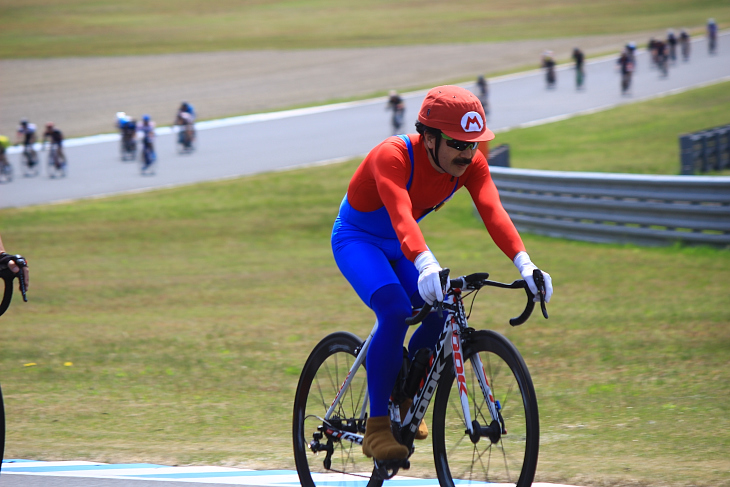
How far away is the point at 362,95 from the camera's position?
4491cm

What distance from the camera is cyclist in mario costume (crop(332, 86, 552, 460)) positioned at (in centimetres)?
428

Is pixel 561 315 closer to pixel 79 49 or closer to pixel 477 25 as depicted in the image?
pixel 79 49

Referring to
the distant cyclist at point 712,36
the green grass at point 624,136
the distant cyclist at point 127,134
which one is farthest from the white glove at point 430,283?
the distant cyclist at point 712,36

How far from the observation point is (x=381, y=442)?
438 cm

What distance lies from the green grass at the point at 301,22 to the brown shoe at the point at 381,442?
Result: 6108 centimetres

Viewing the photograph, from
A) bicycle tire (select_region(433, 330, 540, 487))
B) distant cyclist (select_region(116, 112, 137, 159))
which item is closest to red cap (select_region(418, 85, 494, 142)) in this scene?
bicycle tire (select_region(433, 330, 540, 487))

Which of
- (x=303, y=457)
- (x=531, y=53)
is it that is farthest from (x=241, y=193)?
(x=531, y=53)

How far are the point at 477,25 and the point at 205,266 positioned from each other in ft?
222

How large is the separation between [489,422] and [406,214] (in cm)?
Answer: 99

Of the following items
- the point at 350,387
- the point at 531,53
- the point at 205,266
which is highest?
the point at 531,53

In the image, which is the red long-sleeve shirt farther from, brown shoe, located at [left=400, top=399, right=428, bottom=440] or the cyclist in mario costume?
brown shoe, located at [left=400, top=399, right=428, bottom=440]

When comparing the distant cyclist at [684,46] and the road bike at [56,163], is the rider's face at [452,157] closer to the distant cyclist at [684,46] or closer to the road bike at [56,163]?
the road bike at [56,163]

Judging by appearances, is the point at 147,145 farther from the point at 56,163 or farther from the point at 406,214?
the point at 406,214

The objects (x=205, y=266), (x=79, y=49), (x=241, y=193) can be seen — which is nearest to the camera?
(x=205, y=266)
